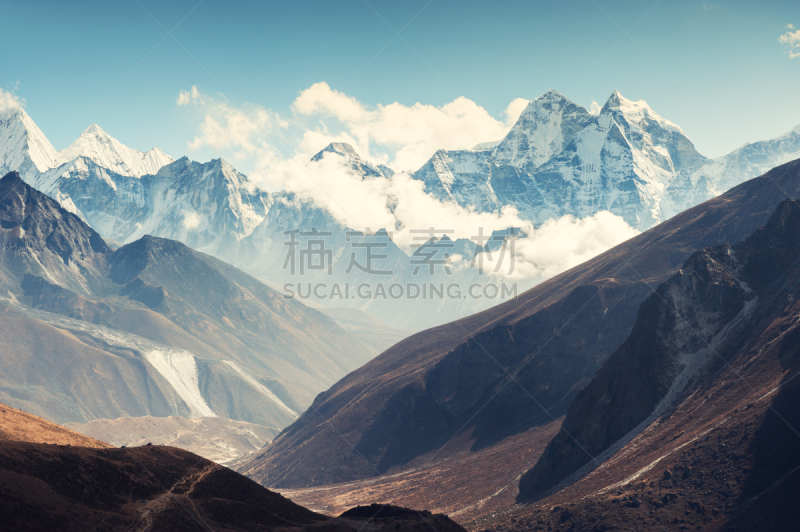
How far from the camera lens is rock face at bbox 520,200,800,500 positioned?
11131 centimetres

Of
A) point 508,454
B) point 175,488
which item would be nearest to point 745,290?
point 508,454

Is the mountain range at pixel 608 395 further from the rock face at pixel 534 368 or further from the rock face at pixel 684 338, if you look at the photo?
the rock face at pixel 534 368

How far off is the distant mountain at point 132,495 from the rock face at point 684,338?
58.3 meters

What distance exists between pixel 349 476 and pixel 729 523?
4855 inches

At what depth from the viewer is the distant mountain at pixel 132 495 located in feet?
166

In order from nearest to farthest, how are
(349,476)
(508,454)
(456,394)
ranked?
(508,454), (349,476), (456,394)

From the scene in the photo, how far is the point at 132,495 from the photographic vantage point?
5731 cm

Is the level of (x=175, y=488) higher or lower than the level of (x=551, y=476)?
higher

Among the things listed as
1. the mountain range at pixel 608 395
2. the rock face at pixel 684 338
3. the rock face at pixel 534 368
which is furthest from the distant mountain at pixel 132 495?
the rock face at pixel 534 368

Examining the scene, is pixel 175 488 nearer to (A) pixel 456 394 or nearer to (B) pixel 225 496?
(B) pixel 225 496

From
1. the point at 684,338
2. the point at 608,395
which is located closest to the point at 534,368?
the point at 608,395

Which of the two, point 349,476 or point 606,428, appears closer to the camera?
point 606,428

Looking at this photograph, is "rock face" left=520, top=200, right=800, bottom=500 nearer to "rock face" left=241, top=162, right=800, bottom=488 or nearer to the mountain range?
the mountain range

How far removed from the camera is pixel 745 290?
120 metres
